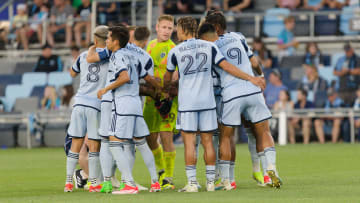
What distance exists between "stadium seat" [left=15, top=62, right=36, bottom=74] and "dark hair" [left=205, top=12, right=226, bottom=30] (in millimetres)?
17093

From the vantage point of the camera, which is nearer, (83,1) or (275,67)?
(275,67)

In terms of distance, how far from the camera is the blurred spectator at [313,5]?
25.9m

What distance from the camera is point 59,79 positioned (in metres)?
26.0

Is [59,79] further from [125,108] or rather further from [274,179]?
[274,179]

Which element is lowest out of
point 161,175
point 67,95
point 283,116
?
point 283,116

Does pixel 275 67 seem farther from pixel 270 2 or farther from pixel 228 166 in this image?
pixel 228 166

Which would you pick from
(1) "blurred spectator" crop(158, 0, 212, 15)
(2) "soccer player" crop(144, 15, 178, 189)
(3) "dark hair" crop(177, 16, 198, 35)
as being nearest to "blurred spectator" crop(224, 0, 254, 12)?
(1) "blurred spectator" crop(158, 0, 212, 15)

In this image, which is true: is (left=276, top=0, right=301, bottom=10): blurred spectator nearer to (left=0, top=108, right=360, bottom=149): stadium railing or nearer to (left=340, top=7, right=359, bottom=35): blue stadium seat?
(left=340, top=7, right=359, bottom=35): blue stadium seat

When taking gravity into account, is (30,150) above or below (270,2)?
below

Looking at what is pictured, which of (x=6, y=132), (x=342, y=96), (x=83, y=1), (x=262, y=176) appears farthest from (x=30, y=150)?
(x=262, y=176)

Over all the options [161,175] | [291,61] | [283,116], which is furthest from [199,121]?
[291,61]

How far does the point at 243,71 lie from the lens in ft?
35.2

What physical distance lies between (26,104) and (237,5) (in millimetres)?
7567

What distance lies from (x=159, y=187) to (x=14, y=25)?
64.1 ft
